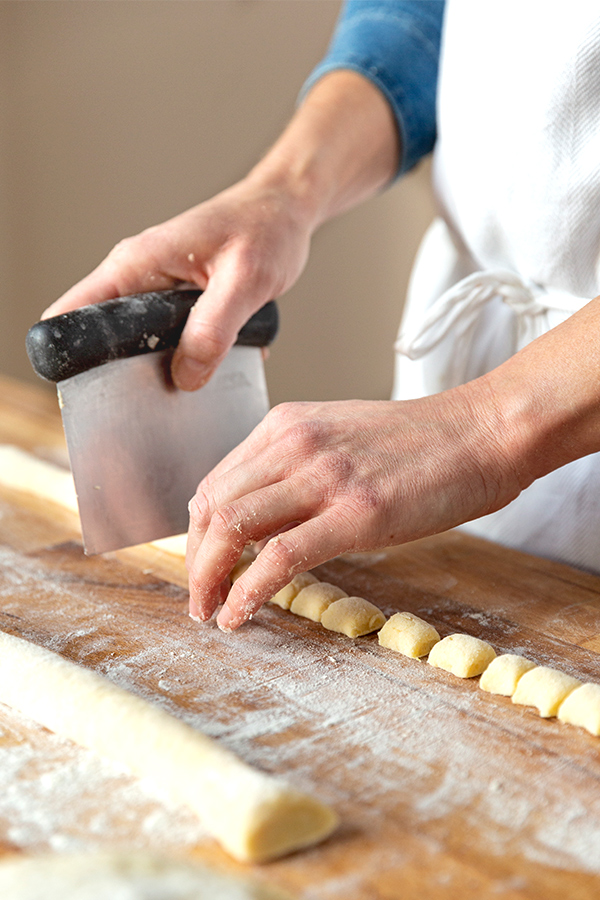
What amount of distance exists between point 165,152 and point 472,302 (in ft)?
11.2

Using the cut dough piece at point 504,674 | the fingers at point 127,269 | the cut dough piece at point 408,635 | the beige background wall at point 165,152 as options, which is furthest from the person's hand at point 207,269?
the beige background wall at point 165,152

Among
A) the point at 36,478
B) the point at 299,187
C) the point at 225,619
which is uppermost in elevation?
the point at 299,187

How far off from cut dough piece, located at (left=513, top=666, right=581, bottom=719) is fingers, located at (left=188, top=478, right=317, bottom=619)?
1.11 feet

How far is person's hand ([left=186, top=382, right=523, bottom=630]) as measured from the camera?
1091 millimetres

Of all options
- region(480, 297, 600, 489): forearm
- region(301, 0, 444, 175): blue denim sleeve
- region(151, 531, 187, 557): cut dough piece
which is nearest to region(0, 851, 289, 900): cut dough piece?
region(480, 297, 600, 489): forearm

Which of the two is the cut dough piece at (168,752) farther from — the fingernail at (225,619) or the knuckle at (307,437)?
the knuckle at (307,437)

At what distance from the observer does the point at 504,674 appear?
3.43 ft

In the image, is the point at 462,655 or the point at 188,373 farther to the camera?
the point at 188,373

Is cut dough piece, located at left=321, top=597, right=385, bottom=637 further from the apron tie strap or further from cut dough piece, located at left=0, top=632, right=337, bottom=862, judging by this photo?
the apron tie strap

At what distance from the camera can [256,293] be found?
4.83 ft

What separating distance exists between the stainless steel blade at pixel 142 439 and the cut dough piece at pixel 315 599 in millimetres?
267

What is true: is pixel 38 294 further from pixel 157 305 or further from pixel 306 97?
pixel 157 305

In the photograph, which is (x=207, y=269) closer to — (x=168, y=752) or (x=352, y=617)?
(x=352, y=617)

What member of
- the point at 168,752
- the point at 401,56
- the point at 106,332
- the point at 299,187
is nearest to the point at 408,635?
the point at 168,752
